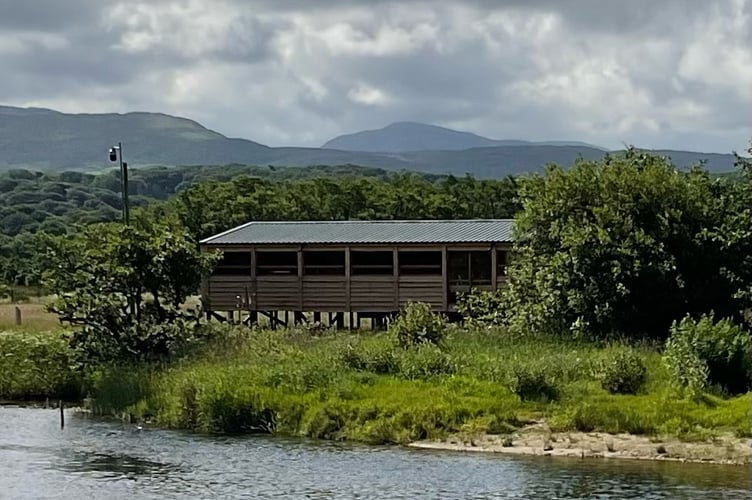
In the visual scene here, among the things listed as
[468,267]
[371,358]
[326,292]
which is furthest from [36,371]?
[468,267]

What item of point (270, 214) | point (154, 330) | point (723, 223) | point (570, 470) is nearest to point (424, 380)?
point (570, 470)

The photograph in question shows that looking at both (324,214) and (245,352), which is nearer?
(245,352)

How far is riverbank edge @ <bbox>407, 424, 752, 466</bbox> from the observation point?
84.0 feet

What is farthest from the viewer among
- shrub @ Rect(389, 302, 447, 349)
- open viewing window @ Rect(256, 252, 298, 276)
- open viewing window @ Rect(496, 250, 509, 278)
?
open viewing window @ Rect(256, 252, 298, 276)

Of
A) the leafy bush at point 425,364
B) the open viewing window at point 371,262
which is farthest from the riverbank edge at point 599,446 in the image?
the open viewing window at point 371,262

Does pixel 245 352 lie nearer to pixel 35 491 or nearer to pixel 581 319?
pixel 581 319

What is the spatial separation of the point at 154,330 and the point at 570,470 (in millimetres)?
16707

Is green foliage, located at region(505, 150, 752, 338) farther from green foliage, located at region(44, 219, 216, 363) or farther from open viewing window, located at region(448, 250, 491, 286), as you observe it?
green foliage, located at region(44, 219, 216, 363)

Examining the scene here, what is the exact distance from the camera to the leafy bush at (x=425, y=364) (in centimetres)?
3155

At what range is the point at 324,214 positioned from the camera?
8044cm

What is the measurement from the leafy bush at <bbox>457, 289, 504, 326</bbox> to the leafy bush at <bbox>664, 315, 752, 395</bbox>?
11.4m

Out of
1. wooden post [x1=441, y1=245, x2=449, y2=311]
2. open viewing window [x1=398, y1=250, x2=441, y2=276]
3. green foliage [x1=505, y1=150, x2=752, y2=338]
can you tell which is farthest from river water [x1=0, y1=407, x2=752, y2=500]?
open viewing window [x1=398, y1=250, x2=441, y2=276]

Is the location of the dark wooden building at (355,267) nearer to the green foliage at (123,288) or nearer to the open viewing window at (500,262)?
the open viewing window at (500,262)

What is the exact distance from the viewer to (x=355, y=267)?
156ft
